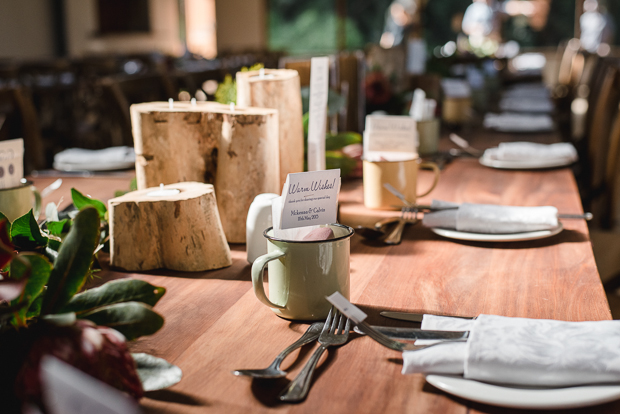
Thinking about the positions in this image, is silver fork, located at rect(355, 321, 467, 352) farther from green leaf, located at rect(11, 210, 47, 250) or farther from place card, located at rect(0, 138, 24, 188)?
place card, located at rect(0, 138, 24, 188)

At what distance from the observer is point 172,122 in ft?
2.99

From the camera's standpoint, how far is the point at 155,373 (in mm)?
483

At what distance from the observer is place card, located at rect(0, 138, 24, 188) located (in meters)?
0.89

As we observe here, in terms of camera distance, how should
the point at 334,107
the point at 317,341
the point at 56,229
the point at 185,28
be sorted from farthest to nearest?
the point at 185,28, the point at 334,107, the point at 56,229, the point at 317,341

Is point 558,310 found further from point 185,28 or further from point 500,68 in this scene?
point 185,28

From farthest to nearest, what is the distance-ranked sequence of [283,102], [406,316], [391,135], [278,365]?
1. [391,135]
2. [283,102]
3. [406,316]
4. [278,365]

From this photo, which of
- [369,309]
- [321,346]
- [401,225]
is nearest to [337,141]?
[401,225]

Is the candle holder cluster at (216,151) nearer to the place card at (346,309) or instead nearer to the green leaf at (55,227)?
the green leaf at (55,227)

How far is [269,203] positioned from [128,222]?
0.63 ft

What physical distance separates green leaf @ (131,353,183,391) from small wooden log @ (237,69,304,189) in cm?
55

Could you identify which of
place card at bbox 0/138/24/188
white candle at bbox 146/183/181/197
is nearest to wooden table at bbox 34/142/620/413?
white candle at bbox 146/183/181/197

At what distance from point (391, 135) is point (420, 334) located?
70cm

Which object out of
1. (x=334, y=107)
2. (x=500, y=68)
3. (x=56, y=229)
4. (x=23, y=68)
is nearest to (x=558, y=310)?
(x=56, y=229)

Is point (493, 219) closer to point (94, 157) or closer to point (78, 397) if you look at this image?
point (78, 397)
